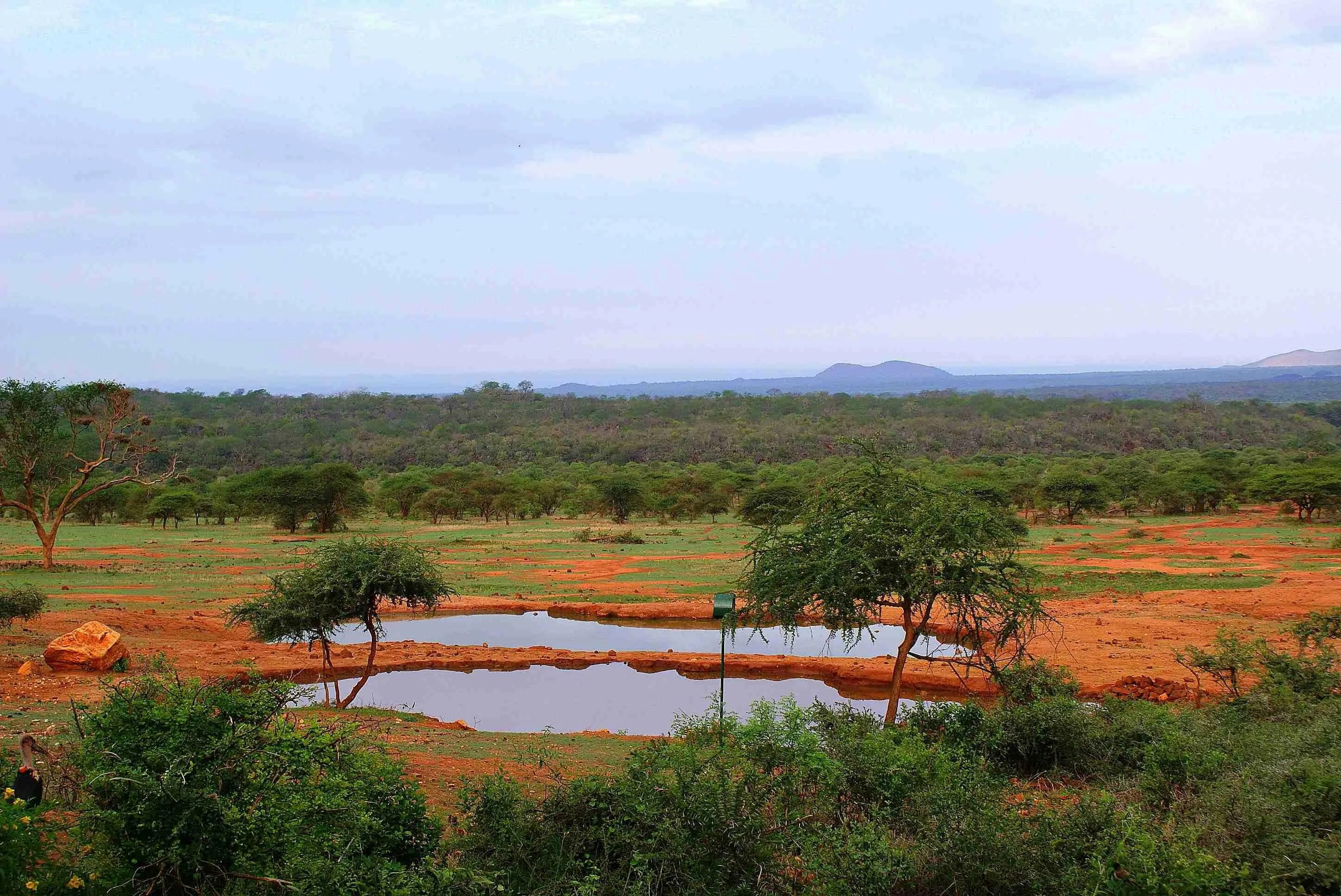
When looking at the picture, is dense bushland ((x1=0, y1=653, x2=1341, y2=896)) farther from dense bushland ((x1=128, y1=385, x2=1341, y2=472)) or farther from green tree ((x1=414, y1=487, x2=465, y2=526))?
dense bushland ((x1=128, y1=385, x2=1341, y2=472))

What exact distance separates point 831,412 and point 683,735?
134 m

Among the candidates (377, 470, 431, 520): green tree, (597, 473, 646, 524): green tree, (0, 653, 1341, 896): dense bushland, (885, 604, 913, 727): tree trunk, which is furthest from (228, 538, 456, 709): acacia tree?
(377, 470, 431, 520): green tree

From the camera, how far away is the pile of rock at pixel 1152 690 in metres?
14.9

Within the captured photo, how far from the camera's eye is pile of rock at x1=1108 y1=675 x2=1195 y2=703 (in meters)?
14.9

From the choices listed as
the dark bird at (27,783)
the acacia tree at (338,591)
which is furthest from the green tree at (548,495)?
the dark bird at (27,783)

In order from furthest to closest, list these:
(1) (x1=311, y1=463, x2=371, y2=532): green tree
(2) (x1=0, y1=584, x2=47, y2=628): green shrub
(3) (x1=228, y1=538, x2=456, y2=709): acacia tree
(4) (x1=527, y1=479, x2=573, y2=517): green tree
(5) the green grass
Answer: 1. (4) (x1=527, y1=479, x2=573, y2=517): green tree
2. (1) (x1=311, y1=463, x2=371, y2=532): green tree
3. (5) the green grass
4. (2) (x1=0, y1=584, x2=47, y2=628): green shrub
5. (3) (x1=228, y1=538, x2=456, y2=709): acacia tree

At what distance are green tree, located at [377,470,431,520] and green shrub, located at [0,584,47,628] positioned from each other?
38.9 meters

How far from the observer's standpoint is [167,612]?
2239 centimetres

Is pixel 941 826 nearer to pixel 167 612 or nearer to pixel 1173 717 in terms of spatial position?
pixel 1173 717

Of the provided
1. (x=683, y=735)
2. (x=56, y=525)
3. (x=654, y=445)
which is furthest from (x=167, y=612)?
(x=654, y=445)

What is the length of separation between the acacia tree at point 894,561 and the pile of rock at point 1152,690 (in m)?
5.43

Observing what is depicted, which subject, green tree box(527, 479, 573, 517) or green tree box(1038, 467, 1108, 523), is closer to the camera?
green tree box(1038, 467, 1108, 523)

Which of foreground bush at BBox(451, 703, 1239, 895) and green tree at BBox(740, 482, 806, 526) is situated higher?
foreground bush at BBox(451, 703, 1239, 895)

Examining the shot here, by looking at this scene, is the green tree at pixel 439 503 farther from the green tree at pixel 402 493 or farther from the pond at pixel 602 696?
the pond at pixel 602 696
